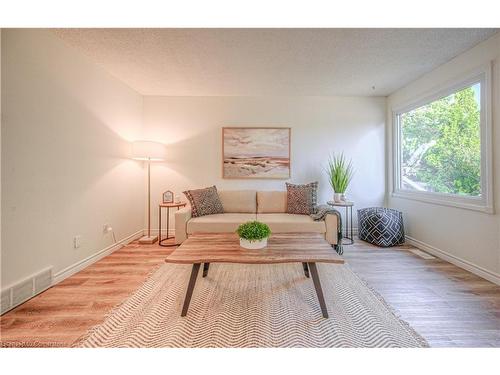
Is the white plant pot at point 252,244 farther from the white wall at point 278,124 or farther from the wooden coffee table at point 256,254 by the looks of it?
the white wall at point 278,124

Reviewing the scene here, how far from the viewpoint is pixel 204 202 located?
3.33 meters

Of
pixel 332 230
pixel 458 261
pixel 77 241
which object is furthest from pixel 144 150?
pixel 458 261

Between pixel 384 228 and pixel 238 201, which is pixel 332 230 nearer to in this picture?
pixel 384 228

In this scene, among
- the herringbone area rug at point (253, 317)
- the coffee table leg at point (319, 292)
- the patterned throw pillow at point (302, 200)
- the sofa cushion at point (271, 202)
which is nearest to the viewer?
the herringbone area rug at point (253, 317)

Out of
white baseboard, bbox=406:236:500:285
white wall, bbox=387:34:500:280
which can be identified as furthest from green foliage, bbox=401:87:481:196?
white baseboard, bbox=406:236:500:285

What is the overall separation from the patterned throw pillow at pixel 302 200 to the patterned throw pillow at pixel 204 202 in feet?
3.53

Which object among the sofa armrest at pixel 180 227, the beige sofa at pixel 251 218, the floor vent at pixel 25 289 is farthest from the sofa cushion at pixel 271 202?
the floor vent at pixel 25 289

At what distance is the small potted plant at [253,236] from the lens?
5.92 feet

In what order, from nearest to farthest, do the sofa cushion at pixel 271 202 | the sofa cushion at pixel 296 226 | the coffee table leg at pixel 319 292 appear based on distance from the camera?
the coffee table leg at pixel 319 292 < the sofa cushion at pixel 296 226 < the sofa cushion at pixel 271 202

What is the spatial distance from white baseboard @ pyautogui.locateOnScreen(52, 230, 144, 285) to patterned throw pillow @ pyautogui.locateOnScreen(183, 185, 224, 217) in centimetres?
111

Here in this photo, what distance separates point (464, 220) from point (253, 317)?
8.50 feet

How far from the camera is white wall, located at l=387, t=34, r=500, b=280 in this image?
220cm
